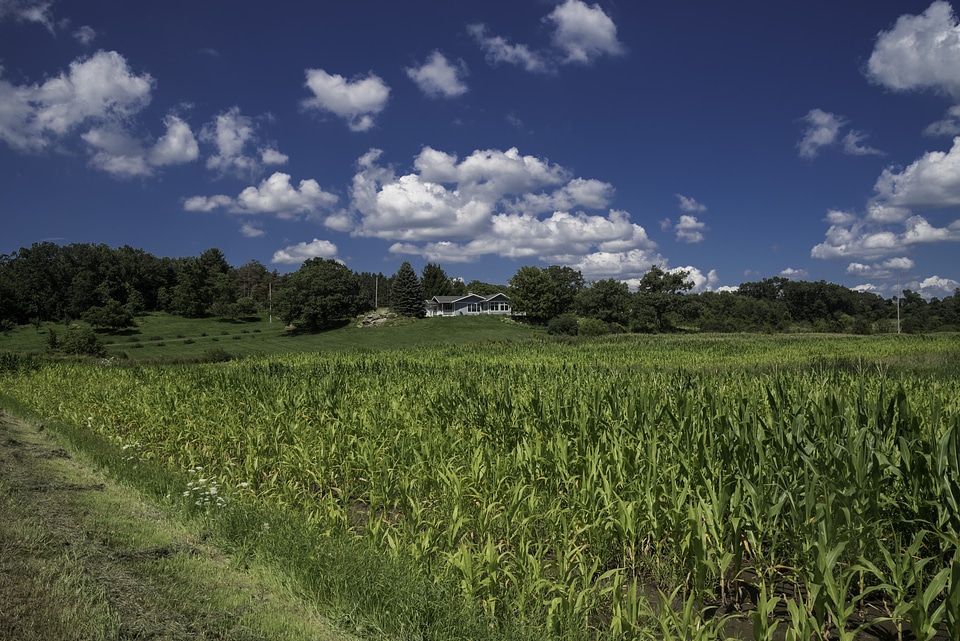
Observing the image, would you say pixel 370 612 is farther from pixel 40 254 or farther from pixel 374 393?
pixel 40 254

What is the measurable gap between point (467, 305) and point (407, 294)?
16186 millimetres

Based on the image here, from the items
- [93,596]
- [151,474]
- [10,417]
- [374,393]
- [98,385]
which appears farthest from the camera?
[98,385]

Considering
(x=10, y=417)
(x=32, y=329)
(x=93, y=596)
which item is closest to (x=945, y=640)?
(x=93, y=596)

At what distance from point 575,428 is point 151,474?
20.5ft

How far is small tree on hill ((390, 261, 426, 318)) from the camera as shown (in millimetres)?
89438

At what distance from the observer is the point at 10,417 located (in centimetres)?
1343

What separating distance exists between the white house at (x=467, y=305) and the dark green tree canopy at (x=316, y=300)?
23111 mm

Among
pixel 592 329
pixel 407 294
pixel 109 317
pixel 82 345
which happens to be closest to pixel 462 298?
pixel 407 294

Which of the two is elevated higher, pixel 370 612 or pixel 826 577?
pixel 826 577

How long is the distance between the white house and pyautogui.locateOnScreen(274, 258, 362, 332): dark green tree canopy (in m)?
23.1

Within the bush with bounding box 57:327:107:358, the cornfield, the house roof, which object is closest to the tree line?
the house roof

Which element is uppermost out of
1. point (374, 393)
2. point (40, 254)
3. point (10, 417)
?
point (40, 254)

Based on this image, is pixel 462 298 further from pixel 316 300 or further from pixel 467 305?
pixel 316 300

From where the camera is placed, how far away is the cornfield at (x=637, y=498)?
12.8 feet
